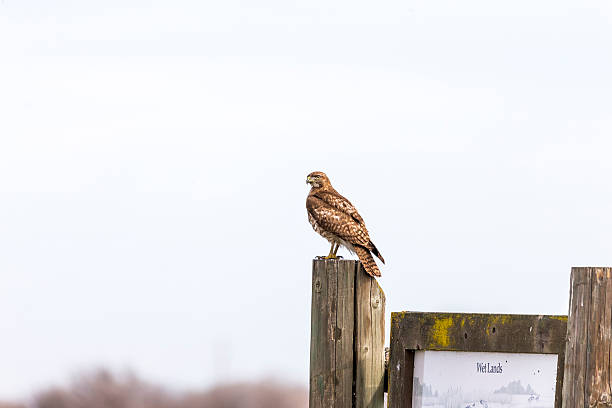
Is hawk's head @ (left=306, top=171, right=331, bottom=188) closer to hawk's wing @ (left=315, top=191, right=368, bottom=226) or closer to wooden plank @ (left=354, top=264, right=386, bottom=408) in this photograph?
hawk's wing @ (left=315, top=191, right=368, bottom=226)

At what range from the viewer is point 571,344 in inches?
184

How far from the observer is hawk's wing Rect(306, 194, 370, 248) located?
298 inches

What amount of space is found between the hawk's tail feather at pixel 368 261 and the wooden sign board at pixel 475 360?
299 mm

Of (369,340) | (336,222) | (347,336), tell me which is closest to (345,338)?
(347,336)

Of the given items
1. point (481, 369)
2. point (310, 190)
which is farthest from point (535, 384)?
point (310, 190)

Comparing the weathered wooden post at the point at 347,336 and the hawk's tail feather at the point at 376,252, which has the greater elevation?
the hawk's tail feather at the point at 376,252

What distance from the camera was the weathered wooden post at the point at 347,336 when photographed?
18.2 feet

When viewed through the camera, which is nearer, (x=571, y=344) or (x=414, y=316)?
(x=571, y=344)

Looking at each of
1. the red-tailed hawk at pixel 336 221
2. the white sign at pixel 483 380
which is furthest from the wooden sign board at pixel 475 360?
the red-tailed hawk at pixel 336 221

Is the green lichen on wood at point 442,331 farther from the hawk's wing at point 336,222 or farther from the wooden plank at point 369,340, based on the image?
the hawk's wing at point 336,222

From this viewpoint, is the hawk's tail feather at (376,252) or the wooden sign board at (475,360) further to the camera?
the hawk's tail feather at (376,252)

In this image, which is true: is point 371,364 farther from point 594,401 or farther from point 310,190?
point 310,190

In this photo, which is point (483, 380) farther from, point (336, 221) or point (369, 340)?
point (336, 221)

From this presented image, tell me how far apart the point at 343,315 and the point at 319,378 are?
413mm
